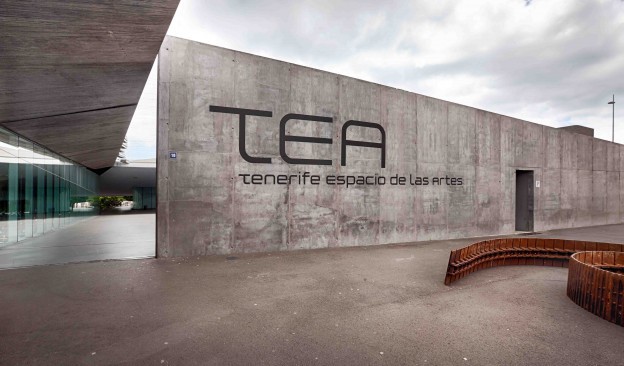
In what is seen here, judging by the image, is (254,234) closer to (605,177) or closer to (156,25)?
(156,25)

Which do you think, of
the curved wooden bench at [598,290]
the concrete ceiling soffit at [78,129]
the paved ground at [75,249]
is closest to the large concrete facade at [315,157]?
the paved ground at [75,249]

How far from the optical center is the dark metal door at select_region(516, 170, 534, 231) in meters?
14.0

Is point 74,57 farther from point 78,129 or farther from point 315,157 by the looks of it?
point 78,129

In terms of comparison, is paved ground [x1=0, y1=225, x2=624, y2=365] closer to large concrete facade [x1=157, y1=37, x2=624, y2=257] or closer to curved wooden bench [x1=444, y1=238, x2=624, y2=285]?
curved wooden bench [x1=444, y1=238, x2=624, y2=285]

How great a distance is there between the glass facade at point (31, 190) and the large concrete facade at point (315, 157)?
574 centimetres

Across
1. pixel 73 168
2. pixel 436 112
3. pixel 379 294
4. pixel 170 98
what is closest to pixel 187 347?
pixel 379 294

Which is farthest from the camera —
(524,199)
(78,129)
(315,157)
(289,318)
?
(524,199)

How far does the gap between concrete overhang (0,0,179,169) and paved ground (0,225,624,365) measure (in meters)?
3.78

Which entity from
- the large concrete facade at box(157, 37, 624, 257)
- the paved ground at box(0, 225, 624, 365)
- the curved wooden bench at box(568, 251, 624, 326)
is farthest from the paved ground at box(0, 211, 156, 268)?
the curved wooden bench at box(568, 251, 624, 326)

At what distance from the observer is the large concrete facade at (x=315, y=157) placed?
7.86m

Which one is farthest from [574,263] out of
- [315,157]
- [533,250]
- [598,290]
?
[315,157]

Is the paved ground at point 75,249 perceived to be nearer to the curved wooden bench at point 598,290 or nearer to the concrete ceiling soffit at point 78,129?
the concrete ceiling soffit at point 78,129

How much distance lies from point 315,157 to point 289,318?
589 centimetres

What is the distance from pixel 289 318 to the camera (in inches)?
165
